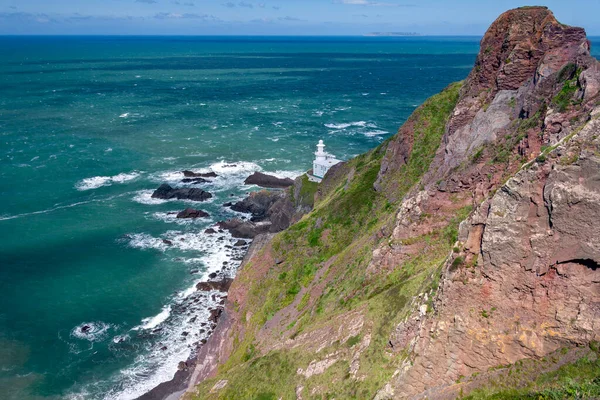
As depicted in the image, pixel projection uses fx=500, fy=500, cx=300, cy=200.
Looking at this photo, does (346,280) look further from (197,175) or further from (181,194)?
(197,175)

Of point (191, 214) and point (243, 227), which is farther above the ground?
point (243, 227)

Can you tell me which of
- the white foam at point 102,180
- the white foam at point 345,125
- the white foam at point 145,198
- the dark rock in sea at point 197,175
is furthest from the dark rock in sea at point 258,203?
the white foam at point 345,125

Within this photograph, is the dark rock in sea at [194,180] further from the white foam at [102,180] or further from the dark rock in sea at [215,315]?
the dark rock in sea at [215,315]

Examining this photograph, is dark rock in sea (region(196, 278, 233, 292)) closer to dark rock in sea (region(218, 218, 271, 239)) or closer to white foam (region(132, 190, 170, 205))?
dark rock in sea (region(218, 218, 271, 239))

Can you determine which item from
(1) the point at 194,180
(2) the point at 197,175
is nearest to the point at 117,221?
(1) the point at 194,180

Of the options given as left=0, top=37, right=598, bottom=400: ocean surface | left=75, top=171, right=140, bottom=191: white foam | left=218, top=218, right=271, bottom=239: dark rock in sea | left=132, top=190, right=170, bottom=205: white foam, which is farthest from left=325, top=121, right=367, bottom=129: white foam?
left=218, top=218, right=271, bottom=239: dark rock in sea

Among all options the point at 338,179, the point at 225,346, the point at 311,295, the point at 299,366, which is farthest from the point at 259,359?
the point at 338,179
